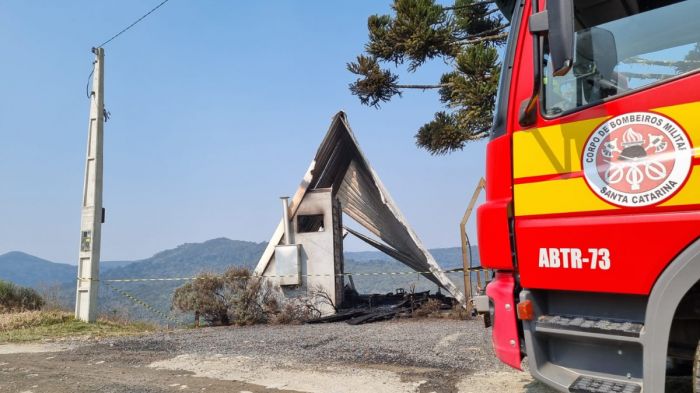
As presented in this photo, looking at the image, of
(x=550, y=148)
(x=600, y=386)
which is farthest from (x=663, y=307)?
(x=550, y=148)

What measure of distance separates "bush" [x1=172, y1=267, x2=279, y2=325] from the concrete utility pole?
1.85 metres

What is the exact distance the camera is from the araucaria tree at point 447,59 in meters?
10.9

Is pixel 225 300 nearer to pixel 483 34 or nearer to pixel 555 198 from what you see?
pixel 483 34

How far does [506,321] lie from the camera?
11.4 feet

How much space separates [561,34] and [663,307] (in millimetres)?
1521

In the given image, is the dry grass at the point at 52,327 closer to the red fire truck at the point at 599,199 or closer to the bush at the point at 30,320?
the bush at the point at 30,320

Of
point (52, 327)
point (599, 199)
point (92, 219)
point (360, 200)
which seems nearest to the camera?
point (599, 199)

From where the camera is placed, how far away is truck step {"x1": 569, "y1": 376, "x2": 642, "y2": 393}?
2887 mm

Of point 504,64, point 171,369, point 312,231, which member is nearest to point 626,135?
point 504,64

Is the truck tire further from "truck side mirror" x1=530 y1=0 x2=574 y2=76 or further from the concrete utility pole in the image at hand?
the concrete utility pole

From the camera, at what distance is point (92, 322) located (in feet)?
39.9

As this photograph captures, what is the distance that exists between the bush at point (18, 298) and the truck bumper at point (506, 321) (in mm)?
14578

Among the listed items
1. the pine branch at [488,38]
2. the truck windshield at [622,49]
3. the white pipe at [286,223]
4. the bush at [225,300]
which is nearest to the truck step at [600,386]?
the truck windshield at [622,49]

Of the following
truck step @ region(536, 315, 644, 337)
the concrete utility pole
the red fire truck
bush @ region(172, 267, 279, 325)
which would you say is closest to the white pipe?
bush @ region(172, 267, 279, 325)
